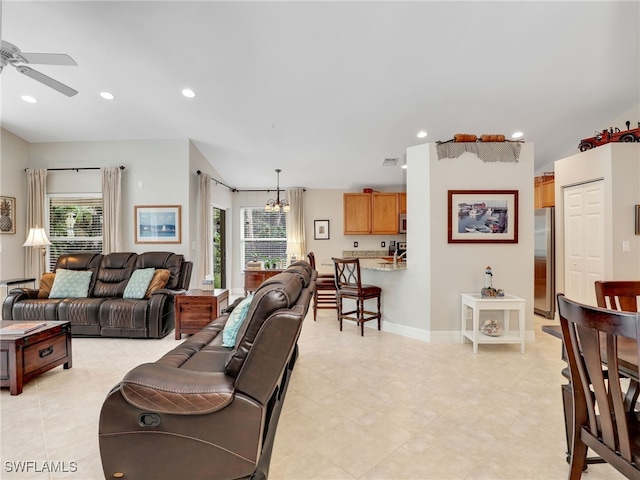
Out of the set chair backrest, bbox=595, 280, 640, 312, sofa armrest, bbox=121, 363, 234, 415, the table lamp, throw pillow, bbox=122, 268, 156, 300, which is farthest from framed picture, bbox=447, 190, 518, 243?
the table lamp

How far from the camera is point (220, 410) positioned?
141cm

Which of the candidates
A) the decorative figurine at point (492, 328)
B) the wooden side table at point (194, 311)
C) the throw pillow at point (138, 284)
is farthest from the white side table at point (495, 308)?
the throw pillow at point (138, 284)

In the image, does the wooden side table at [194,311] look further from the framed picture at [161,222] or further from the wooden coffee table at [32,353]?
the framed picture at [161,222]

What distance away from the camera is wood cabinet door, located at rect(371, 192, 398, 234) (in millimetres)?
6586

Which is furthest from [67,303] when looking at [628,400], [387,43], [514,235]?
[514,235]

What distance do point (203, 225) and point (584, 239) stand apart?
580cm

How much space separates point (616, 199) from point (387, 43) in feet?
11.0

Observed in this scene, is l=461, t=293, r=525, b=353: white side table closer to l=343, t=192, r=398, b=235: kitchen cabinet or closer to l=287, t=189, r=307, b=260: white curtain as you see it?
l=343, t=192, r=398, b=235: kitchen cabinet

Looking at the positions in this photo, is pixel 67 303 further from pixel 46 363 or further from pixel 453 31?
pixel 453 31

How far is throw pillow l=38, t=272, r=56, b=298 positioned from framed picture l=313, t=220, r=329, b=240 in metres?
4.60

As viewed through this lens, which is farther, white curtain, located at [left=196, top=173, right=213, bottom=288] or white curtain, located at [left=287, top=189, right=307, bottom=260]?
white curtain, located at [left=287, top=189, right=307, bottom=260]

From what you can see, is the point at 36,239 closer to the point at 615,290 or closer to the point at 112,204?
the point at 112,204

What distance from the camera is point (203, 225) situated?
541 cm

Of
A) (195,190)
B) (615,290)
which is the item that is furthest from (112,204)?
(615,290)
